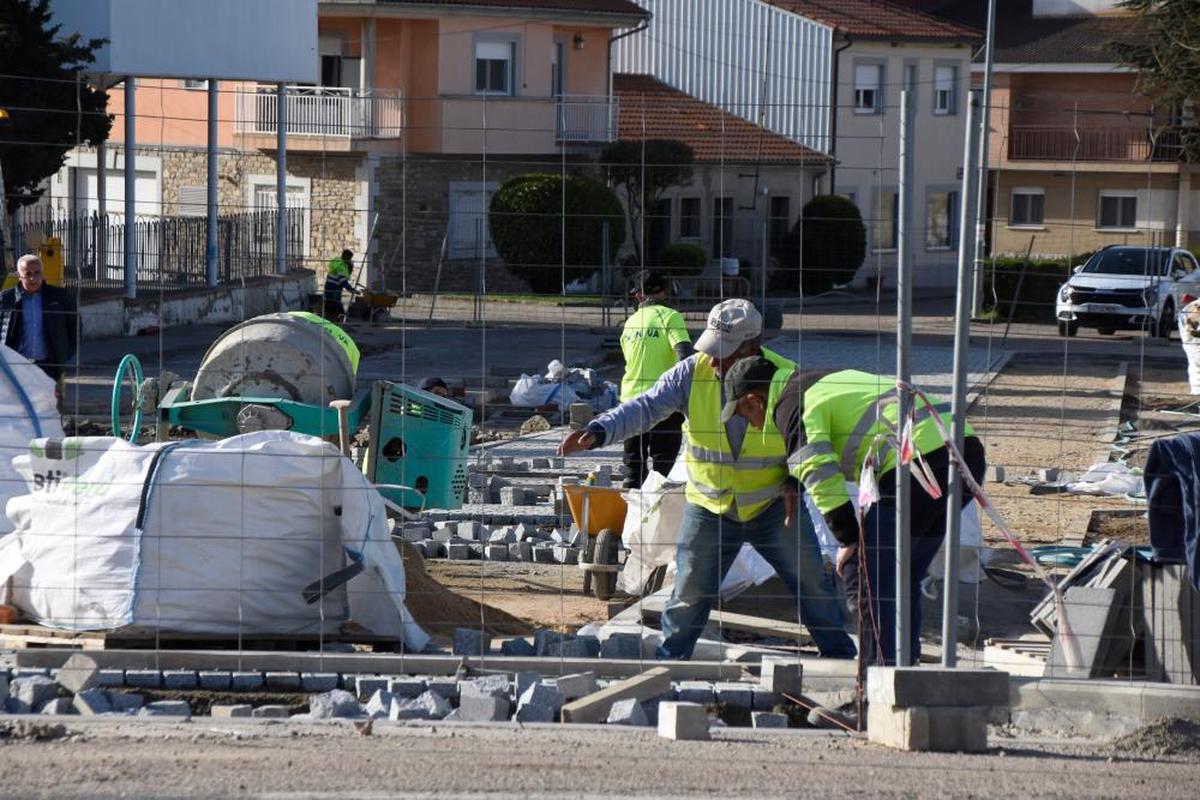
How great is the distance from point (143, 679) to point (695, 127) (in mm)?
35986

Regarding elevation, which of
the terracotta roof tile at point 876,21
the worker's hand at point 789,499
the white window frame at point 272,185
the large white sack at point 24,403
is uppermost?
the terracotta roof tile at point 876,21

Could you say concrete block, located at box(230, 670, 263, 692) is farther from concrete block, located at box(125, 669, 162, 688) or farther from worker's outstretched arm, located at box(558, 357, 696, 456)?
worker's outstretched arm, located at box(558, 357, 696, 456)

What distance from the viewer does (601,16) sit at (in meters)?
41.0

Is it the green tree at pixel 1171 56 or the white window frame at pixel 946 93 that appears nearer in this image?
the green tree at pixel 1171 56

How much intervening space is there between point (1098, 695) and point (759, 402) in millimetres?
1781

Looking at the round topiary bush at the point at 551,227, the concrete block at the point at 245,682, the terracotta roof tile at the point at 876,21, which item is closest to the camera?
the concrete block at the point at 245,682

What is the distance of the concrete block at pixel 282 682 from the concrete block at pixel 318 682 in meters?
0.02

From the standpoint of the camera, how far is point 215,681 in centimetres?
753

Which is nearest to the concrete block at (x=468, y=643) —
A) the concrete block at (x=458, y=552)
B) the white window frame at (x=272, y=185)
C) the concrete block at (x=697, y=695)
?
the concrete block at (x=697, y=695)

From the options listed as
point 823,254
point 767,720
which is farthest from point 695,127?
point 767,720

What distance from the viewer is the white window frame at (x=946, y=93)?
4888 cm

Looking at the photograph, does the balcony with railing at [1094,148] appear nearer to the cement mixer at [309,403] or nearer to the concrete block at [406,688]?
the cement mixer at [309,403]

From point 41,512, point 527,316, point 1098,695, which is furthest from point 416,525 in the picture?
point 527,316

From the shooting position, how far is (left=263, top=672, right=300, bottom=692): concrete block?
7535 mm
